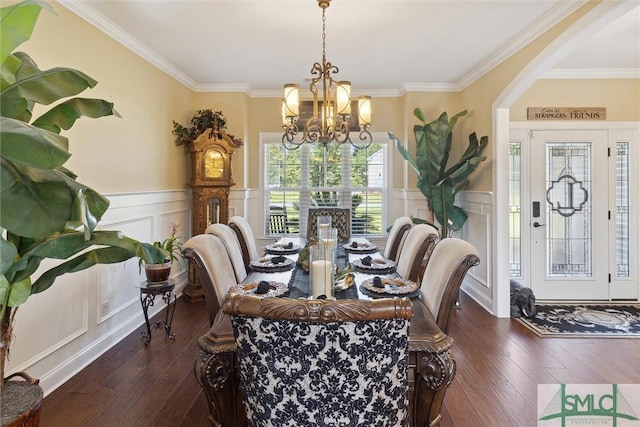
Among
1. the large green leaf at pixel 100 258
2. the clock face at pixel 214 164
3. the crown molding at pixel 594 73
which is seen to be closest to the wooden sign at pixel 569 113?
the crown molding at pixel 594 73

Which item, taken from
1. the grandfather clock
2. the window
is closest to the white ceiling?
the grandfather clock

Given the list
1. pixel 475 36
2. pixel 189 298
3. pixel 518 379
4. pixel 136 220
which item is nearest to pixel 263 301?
pixel 518 379

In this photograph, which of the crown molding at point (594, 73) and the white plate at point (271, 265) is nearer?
the white plate at point (271, 265)

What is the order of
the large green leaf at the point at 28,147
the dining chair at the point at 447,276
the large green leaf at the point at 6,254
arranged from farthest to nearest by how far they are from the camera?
the dining chair at the point at 447,276, the large green leaf at the point at 6,254, the large green leaf at the point at 28,147

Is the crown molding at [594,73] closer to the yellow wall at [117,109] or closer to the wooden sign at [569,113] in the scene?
the wooden sign at [569,113]

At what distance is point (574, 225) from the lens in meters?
4.31

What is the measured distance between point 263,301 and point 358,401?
421 millimetres

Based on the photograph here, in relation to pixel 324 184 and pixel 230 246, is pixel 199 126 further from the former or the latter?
pixel 230 246

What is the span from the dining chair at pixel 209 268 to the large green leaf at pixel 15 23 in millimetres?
1090

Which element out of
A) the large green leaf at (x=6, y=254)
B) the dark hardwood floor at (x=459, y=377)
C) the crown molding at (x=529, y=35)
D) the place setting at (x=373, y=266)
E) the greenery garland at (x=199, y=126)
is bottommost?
the dark hardwood floor at (x=459, y=377)

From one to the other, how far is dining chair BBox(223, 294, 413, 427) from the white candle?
0.70m

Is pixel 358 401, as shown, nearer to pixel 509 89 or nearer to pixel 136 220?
→ pixel 136 220

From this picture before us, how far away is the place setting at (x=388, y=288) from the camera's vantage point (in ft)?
6.51

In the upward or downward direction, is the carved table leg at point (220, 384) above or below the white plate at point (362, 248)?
below
